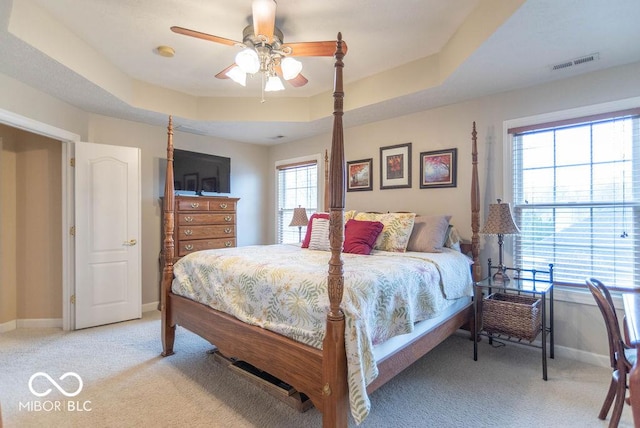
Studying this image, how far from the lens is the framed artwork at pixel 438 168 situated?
136 inches

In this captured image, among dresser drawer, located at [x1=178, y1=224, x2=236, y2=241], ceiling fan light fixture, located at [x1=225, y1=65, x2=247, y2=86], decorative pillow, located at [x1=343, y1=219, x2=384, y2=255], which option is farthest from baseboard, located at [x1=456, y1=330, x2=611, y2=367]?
dresser drawer, located at [x1=178, y1=224, x2=236, y2=241]

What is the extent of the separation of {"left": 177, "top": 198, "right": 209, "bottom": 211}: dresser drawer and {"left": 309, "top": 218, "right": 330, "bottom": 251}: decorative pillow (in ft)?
5.64

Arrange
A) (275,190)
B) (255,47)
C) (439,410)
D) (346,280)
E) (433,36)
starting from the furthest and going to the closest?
1. (275,190)
2. (433,36)
3. (255,47)
4. (439,410)
5. (346,280)

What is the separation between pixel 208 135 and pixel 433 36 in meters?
3.43

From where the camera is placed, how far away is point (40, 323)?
3.55 m

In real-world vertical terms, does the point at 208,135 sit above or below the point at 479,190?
above

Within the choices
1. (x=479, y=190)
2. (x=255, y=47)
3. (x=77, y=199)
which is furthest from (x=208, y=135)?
(x=479, y=190)

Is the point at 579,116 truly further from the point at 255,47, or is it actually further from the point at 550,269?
the point at 255,47

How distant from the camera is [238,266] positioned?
88.7 inches

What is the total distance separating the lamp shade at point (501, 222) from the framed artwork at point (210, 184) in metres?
3.57

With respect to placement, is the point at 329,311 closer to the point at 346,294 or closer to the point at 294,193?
the point at 346,294

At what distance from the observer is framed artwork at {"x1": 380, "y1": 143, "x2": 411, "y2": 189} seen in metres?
3.80

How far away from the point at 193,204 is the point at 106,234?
101 centimetres

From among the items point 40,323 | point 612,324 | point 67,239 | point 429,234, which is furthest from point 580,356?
point 40,323
